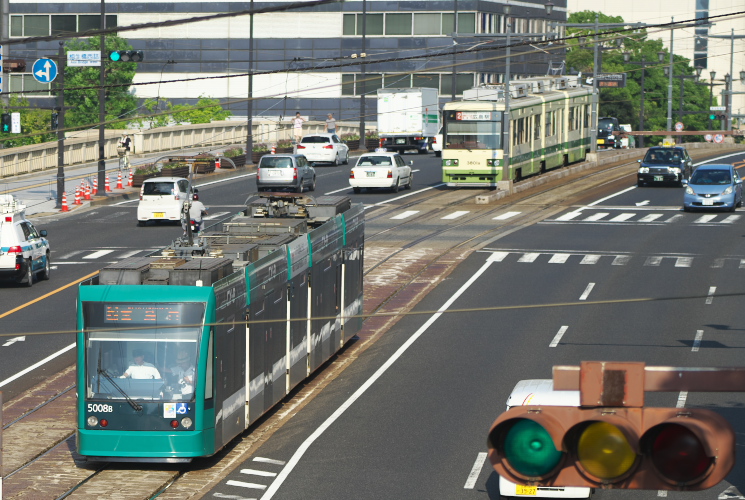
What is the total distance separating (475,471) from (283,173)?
114 ft

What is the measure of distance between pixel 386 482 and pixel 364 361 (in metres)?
7.87

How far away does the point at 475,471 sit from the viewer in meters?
17.0

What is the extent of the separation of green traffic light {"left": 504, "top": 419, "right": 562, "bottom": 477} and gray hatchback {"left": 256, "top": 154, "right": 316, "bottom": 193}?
44.9m

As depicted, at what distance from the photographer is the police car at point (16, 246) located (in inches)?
1212

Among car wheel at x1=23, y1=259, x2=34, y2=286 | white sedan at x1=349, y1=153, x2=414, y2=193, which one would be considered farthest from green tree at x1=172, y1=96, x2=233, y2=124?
car wheel at x1=23, y1=259, x2=34, y2=286

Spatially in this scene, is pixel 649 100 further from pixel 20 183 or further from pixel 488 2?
pixel 20 183

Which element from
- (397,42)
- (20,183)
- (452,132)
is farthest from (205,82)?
(452,132)

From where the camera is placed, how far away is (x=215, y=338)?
16.5m

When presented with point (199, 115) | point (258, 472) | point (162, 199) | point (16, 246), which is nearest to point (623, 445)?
point (258, 472)

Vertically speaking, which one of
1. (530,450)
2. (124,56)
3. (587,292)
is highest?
(124,56)

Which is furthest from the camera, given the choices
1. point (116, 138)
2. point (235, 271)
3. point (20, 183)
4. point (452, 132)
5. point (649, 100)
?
point (649, 100)

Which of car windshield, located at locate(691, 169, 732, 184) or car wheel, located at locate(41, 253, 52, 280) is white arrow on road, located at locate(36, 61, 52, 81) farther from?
car windshield, located at locate(691, 169, 732, 184)

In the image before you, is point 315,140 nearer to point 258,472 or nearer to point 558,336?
point 558,336

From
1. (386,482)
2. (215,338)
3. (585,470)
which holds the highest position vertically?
(585,470)
